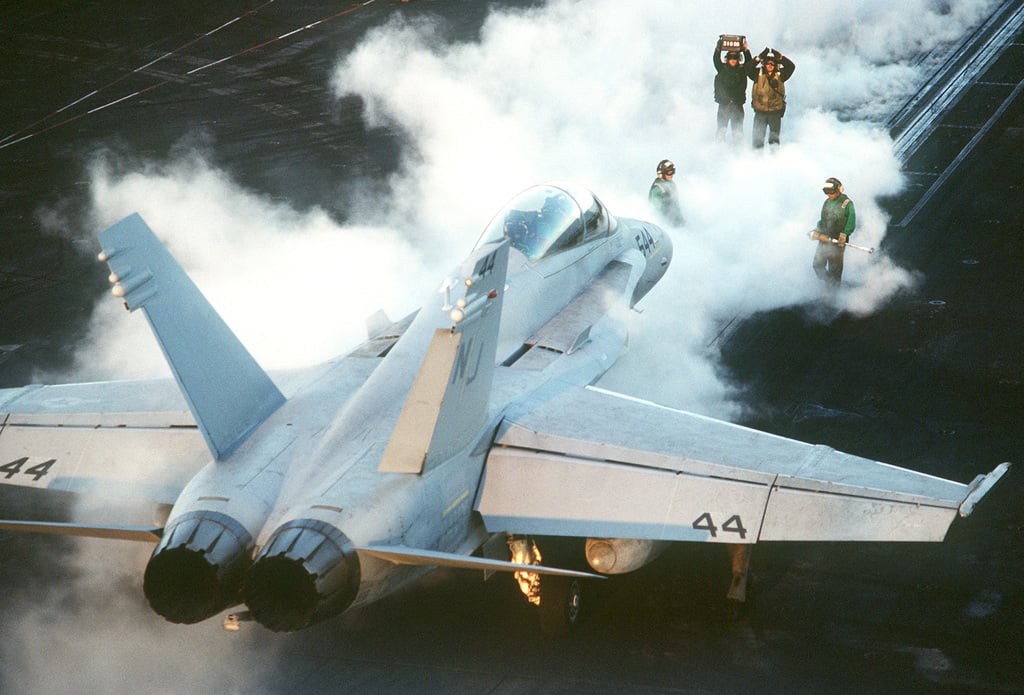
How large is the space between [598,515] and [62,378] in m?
9.26

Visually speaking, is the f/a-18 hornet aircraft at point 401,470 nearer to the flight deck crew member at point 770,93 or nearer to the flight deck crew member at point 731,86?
the flight deck crew member at point 770,93

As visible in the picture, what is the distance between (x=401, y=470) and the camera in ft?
31.1

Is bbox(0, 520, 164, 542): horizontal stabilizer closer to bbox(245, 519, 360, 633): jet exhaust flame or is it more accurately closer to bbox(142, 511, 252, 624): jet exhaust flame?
bbox(142, 511, 252, 624): jet exhaust flame

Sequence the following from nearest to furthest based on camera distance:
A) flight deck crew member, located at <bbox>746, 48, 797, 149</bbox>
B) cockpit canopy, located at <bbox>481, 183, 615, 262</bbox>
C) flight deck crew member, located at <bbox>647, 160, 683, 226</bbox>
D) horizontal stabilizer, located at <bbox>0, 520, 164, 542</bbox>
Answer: horizontal stabilizer, located at <bbox>0, 520, 164, 542</bbox>
cockpit canopy, located at <bbox>481, 183, 615, 262</bbox>
flight deck crew member, located at <bbox>647, 160, 683, 226</bbox>
flight deck crew member, located at <bbox>746, 48, 797, 149</bbox>

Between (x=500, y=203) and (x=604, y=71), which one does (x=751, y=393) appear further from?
(x=604, y=71)

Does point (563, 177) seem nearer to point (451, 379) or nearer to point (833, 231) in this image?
point (833, 231)

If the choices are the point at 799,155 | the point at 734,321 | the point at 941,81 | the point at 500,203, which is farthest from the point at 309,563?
the point at 941,81

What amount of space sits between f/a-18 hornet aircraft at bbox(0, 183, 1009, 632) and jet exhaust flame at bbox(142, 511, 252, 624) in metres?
0.01

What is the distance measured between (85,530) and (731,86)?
18757mm

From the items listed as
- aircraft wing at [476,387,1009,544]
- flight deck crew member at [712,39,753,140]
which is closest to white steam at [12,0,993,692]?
flight deck crew member at [712,39,753,140]

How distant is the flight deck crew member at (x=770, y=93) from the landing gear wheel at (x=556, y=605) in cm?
1474

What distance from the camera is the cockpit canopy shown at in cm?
1389

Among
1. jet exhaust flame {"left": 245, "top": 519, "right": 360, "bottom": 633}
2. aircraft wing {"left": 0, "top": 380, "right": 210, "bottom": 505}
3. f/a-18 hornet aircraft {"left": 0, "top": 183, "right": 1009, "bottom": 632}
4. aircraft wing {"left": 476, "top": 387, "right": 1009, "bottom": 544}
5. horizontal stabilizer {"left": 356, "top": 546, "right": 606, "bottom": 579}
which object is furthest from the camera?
aircraft wing {"left": 0, "top": 380, "right": 210, "bottom": 505}

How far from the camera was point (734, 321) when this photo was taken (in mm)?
17609
